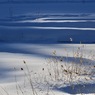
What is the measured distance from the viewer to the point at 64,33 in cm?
1717

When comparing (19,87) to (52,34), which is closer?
(19,87)

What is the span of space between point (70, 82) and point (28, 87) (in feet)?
2.28

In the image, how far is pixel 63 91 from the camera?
19.2 ft

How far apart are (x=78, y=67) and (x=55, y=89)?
153cm

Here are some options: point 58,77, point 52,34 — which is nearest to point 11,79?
point 58,77

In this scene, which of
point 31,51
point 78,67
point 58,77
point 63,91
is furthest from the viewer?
point 31,51

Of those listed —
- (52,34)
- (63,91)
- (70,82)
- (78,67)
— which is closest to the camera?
(63,91)

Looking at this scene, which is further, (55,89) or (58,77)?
(58,77)

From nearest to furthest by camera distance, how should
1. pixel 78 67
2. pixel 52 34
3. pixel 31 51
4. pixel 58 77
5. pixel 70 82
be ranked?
pixel 70 82, pixel 58 77, pixel 78 67, pixel 31 51, pixel 52 34

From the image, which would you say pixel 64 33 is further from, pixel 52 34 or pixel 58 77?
pixel 58 77

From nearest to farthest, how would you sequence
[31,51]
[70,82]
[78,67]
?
[70,82] < [78,67] < [31,51]

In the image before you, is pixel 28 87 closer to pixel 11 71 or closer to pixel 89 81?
pixel 89 81

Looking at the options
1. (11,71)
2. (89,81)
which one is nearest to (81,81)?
(89,81)

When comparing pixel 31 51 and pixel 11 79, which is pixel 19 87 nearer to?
pixel 11 79
